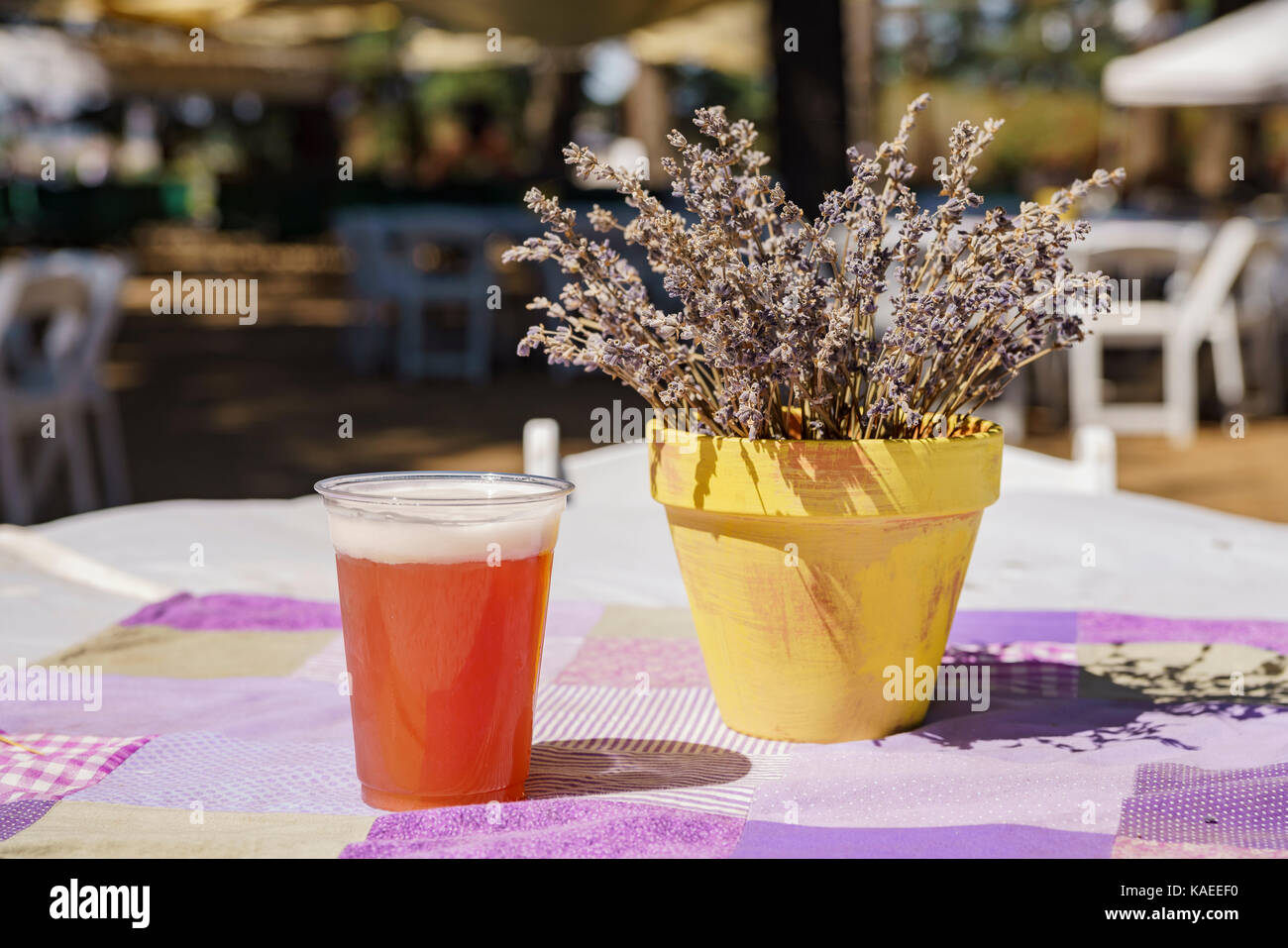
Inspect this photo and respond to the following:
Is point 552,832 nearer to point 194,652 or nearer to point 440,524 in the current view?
point 440,524

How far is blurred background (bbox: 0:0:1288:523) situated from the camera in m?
5.25

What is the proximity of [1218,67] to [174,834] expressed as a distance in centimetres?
1030

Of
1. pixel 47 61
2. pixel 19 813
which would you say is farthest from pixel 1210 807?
pixel 47 61

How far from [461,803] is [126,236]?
18.5 m

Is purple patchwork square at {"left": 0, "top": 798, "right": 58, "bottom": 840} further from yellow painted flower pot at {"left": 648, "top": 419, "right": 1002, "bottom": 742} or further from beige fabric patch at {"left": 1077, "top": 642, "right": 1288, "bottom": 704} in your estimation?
beige fabric patch at {"left": 1077, "top": 642, "right": 1288, "bottom": 704}

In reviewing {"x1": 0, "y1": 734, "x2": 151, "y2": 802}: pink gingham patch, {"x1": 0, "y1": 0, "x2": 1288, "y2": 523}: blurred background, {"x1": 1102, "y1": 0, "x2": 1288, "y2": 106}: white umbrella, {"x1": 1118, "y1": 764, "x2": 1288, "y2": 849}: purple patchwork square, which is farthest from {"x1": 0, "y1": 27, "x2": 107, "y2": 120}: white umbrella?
{"x1": 1118, "y1": 764, "x2": 1288, "y2": 849}: purple patchwork square

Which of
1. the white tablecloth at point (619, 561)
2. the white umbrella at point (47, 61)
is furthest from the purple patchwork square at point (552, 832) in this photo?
the white umbrella at point (47, 61)

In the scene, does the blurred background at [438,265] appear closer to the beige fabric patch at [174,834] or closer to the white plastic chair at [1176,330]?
the white plastic chair at [1176,330]

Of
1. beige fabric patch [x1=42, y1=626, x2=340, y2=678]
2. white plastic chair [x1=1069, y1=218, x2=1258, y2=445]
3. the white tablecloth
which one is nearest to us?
beige fabric patch [x1=42, y1=626, x2=340, y2=678]

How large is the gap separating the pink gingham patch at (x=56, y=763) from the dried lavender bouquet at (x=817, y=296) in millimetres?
443

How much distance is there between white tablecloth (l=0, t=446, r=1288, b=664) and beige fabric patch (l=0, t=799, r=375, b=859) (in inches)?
19.2
